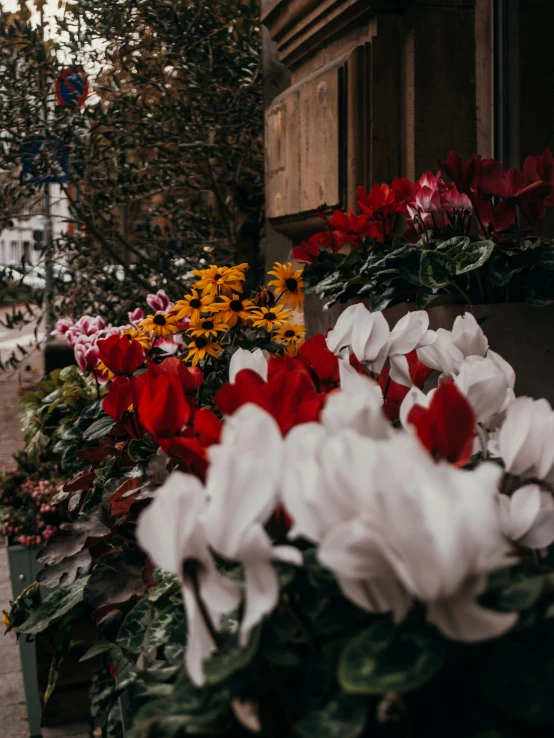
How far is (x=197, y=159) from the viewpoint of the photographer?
21.7ft

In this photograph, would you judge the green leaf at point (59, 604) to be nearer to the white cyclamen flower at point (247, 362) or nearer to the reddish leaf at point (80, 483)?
the reddish leaf at point (80, 483)

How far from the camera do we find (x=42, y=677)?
10.7 ft

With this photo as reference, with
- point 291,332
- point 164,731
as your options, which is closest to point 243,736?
point 164,731

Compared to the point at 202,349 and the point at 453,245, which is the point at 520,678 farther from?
the point at 202,349

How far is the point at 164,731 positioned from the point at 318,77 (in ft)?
10.6

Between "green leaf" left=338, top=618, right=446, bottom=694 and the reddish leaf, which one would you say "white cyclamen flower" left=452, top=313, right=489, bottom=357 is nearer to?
"green leaf" left=338, top=618, right=446, bottom=694

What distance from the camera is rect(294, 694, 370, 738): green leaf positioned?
0.66 m

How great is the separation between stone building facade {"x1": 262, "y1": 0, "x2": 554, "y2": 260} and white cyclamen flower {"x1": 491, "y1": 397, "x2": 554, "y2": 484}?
2251 millimetres

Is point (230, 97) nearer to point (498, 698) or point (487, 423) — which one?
point (487, 423)

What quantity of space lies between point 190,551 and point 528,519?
13.5 inches

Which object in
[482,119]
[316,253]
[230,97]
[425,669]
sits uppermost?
[230,97]

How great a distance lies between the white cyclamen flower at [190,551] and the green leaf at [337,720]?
10 cm

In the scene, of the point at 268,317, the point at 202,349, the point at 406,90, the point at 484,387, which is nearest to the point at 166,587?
the point at 484,387

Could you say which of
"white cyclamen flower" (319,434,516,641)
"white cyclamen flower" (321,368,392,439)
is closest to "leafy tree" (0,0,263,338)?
"white cyclamen flower" (321,368,392,439)
